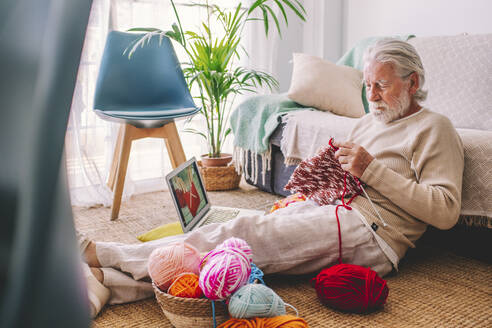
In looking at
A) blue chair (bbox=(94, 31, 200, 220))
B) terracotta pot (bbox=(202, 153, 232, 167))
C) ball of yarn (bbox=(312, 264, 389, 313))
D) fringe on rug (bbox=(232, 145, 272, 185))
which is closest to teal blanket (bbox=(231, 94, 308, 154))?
fringe on rug (bbox=(232, 145, 272, 185))

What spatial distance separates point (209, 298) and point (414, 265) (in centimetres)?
87

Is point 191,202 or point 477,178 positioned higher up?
point 477,178

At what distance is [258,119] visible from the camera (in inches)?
100.0

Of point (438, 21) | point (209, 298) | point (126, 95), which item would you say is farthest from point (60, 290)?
point (438, 21)

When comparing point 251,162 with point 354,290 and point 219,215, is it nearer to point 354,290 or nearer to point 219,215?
point 219,215

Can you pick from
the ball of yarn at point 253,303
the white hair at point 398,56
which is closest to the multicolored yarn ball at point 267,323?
the ball of yarn at point 253,303

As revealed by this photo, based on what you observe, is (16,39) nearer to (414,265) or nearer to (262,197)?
(414,265)

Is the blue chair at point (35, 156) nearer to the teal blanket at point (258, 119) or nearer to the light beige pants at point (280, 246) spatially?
the light beige pants at point (280, 246)

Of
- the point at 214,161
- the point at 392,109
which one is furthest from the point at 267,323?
the point at 214,161

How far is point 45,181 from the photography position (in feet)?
0.65

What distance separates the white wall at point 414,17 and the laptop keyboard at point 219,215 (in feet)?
6.28

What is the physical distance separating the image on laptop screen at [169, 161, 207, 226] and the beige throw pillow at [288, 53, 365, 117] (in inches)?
35.1

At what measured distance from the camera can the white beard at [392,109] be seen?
1.49 metres

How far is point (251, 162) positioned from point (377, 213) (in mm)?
1260
